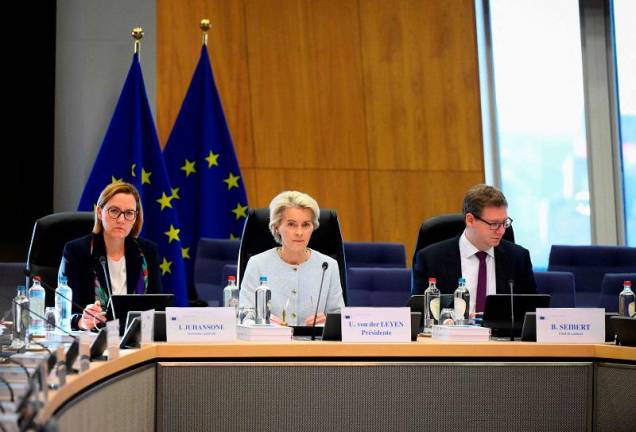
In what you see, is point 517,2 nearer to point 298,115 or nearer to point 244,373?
point 298,115

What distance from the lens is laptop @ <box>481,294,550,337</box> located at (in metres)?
3.18

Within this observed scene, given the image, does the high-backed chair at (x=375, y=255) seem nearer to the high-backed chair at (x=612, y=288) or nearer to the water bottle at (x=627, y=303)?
the high-backed chair at (x=612, y=288)

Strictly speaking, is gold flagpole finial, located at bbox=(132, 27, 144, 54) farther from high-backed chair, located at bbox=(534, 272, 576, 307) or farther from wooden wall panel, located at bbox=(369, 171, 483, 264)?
high-backed chair, located at bbox=(534, 272, 576, 307)

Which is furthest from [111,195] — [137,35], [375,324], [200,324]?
[137,35]

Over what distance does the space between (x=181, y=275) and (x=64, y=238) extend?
170 cm

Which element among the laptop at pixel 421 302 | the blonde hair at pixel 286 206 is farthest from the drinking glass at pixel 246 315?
the laptop at pixel 421 302

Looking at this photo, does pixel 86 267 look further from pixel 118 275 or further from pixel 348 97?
pixel 348 97

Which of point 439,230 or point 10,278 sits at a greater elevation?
point 439,230

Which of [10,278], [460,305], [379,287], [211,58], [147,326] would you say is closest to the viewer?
[147,326]

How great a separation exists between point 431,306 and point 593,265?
247 cm

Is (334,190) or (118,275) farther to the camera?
(334,190)

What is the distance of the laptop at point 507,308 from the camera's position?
10.4ft

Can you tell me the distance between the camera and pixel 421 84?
677cm

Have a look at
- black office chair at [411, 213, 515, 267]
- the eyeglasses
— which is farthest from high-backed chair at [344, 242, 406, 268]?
the eyeglasses
